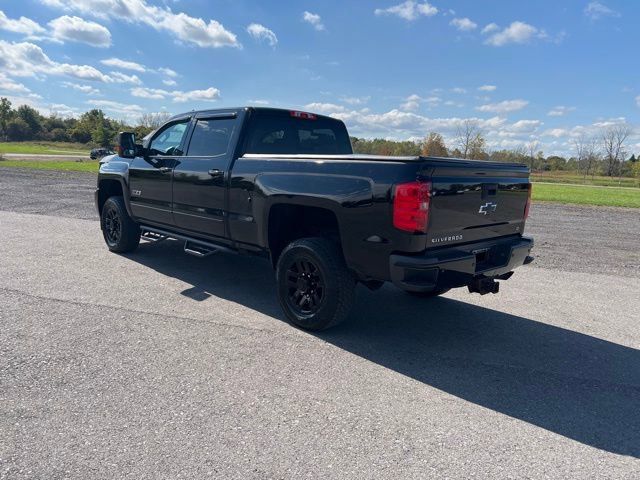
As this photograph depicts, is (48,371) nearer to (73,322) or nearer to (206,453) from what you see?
(73,322)

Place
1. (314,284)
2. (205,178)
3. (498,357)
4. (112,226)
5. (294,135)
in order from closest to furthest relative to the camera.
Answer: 1. (498,357)
2. (314,284)
3. (205,178)
4. (294,135)
5. (112,226)

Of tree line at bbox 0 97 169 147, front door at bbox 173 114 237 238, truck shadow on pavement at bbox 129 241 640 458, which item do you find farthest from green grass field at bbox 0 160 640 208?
tree line at bbox 0 97 169 147

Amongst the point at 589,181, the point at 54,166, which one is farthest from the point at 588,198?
the point at 589,181

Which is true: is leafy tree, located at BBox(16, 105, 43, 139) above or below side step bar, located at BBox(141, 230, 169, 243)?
above

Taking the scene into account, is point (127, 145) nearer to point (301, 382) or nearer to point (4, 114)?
point (301, 382)

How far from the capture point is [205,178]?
5.00 m

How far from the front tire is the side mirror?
295 cm

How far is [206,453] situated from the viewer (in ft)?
7.80

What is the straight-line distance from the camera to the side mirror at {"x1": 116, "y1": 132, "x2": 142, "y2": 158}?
5.84 metres

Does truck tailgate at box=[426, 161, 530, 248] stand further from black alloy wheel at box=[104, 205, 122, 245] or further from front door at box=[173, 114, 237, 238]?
black alloy wheel at box=[104, 205, 122, 245]

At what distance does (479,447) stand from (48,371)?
9.40 ft

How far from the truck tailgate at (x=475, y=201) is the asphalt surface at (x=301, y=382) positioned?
0.99m

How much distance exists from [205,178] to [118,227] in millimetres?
2480

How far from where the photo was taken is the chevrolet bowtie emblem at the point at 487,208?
384cm
